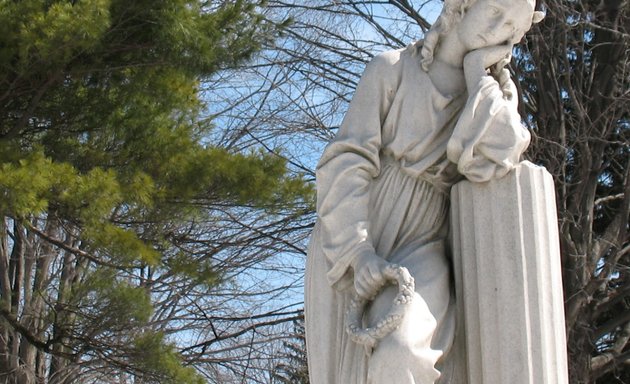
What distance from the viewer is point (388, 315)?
4.45m

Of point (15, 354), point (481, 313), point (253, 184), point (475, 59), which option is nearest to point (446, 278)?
point (481, 313)

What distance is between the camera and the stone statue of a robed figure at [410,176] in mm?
4641

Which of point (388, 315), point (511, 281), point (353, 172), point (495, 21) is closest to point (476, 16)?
point (495, 21)

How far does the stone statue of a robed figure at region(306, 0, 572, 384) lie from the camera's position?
4.64 metres

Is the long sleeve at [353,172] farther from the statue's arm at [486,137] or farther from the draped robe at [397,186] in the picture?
the statue's arm at [486,137]

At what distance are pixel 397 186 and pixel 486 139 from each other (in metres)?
0.40

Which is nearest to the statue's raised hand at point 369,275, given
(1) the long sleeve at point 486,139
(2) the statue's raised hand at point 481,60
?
(1) the long sleeve at point 486,139

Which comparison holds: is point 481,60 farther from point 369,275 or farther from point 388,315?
point 388,315

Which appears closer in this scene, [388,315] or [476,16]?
[388,315]

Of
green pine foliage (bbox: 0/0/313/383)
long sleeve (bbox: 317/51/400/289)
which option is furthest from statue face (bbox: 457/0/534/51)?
green pine foliage (bbox: 0/0/313/383)

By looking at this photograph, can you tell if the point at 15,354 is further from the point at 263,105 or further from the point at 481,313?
the point at 481,313

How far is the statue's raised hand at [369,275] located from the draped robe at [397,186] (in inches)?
1.6

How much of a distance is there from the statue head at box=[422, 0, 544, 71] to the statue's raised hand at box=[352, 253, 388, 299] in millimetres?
859

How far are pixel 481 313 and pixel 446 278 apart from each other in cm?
21
